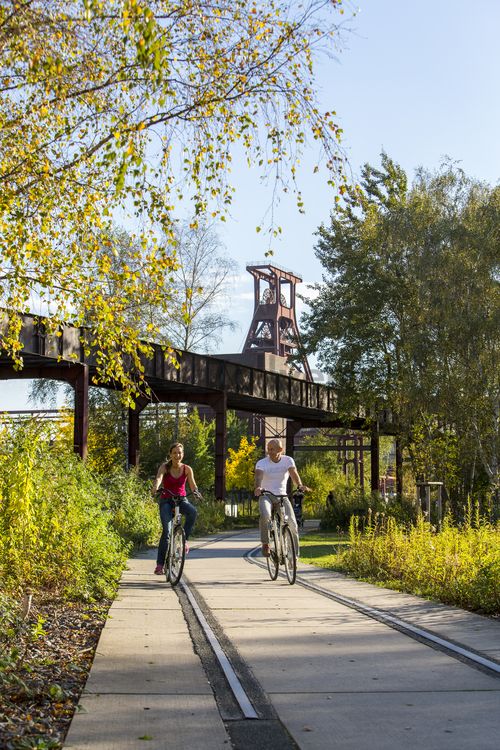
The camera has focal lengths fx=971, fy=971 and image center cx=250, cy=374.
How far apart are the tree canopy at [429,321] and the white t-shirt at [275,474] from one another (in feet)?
59.9

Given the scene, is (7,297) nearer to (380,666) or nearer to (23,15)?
(23,15)

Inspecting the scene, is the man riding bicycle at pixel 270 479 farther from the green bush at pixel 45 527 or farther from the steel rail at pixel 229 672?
the steel rail at pixel 229 672

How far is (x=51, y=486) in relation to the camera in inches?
439

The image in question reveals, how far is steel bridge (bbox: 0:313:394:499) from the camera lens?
2984cm

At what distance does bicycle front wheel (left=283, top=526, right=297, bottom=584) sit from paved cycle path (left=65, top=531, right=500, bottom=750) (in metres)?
1.72

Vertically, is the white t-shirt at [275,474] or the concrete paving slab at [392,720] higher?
the white t-shirt at [275,474]

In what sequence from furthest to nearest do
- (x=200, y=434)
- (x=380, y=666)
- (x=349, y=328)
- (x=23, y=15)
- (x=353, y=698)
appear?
(x=200, y=434)
(x=349, y=328)
(x=23, y=15)
(x=380, y=666)
(x=353, y=698)

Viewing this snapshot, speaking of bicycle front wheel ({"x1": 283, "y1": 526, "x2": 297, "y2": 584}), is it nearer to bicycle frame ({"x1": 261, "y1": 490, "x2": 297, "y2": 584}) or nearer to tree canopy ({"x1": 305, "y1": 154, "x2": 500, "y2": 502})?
bicycle frame ({"x1": 261, "y1": 490, "x2": 297, "y2": 584})

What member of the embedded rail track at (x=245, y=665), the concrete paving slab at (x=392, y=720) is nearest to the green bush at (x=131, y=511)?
the embedded rail track at (x=245, y=665)

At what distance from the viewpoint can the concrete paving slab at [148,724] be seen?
464 centimetres

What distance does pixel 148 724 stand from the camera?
503cm

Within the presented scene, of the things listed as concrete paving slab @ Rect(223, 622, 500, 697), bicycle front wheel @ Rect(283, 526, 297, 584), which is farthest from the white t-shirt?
concrete paving slab @ Rect(223, 622, 500, 697)

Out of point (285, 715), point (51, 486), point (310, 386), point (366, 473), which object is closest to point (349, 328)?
point (310, 386)

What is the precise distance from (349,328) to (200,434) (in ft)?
56.2
